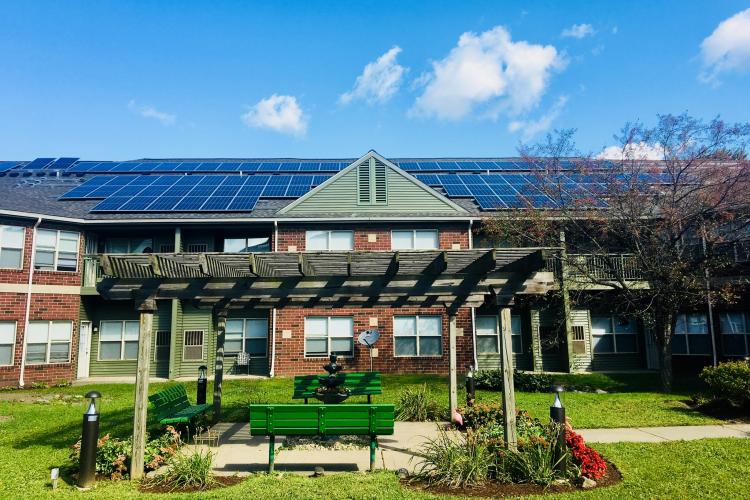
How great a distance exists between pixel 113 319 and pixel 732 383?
65.3ft

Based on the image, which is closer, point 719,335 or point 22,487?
point 22,487

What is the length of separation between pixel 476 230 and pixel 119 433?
12.9 metres

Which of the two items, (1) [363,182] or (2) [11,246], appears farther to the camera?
(1) [363,182]

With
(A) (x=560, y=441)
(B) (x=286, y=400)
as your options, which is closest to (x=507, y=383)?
(A) (x=560, y=441)

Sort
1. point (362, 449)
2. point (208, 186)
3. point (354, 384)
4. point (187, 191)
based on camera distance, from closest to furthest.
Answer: point (362, 449), point (354, 384), point (187, 191), point (208, 186)

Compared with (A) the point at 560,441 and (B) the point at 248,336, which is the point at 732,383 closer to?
(A) the point at 560,441

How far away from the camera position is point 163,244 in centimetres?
1920

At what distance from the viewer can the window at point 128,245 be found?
19.2m

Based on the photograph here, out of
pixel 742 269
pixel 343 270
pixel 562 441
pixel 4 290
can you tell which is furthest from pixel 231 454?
pixel 742 269

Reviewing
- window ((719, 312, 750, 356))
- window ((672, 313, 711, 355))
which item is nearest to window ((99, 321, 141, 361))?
window ((672, 313, 711, 355))

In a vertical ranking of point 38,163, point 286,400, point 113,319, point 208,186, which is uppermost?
point 38,163

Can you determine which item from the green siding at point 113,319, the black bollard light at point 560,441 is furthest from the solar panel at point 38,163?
the black bollard light at point 560,441

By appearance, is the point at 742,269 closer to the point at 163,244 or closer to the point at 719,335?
the point at 719,335

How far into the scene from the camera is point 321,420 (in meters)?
6.43
